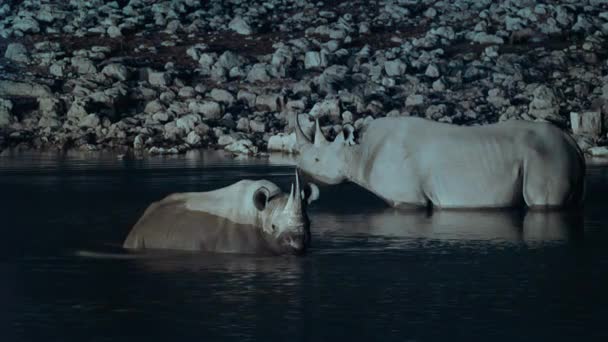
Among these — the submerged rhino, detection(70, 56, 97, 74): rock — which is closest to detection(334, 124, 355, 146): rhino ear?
the submerged rhino

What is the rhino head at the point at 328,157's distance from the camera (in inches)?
856

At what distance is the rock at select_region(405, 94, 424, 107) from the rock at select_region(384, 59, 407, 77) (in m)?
2.19

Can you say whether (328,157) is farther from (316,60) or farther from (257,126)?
(316,60)

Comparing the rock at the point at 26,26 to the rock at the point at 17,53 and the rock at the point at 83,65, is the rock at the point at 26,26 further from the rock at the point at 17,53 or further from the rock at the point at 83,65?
the rock at the point at 83,65

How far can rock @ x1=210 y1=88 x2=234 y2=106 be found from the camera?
37.8m

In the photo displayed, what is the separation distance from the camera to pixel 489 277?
14.1 meters

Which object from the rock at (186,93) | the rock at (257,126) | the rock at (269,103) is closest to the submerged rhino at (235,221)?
the rock at (257,126)

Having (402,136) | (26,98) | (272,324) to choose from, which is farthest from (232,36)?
(272,324)

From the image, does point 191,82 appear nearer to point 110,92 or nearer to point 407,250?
point 110,92

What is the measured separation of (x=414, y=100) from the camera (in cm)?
3672

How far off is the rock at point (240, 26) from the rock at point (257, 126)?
843 cm

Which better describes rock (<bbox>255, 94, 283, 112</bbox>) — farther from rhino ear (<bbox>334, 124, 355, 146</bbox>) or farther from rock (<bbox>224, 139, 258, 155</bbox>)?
rhino ear (<bbox>334, 124, 355, 146</bbox>)

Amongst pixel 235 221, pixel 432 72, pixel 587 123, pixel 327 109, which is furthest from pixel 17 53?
A: pixel 235 221

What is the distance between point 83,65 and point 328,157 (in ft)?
62.4
